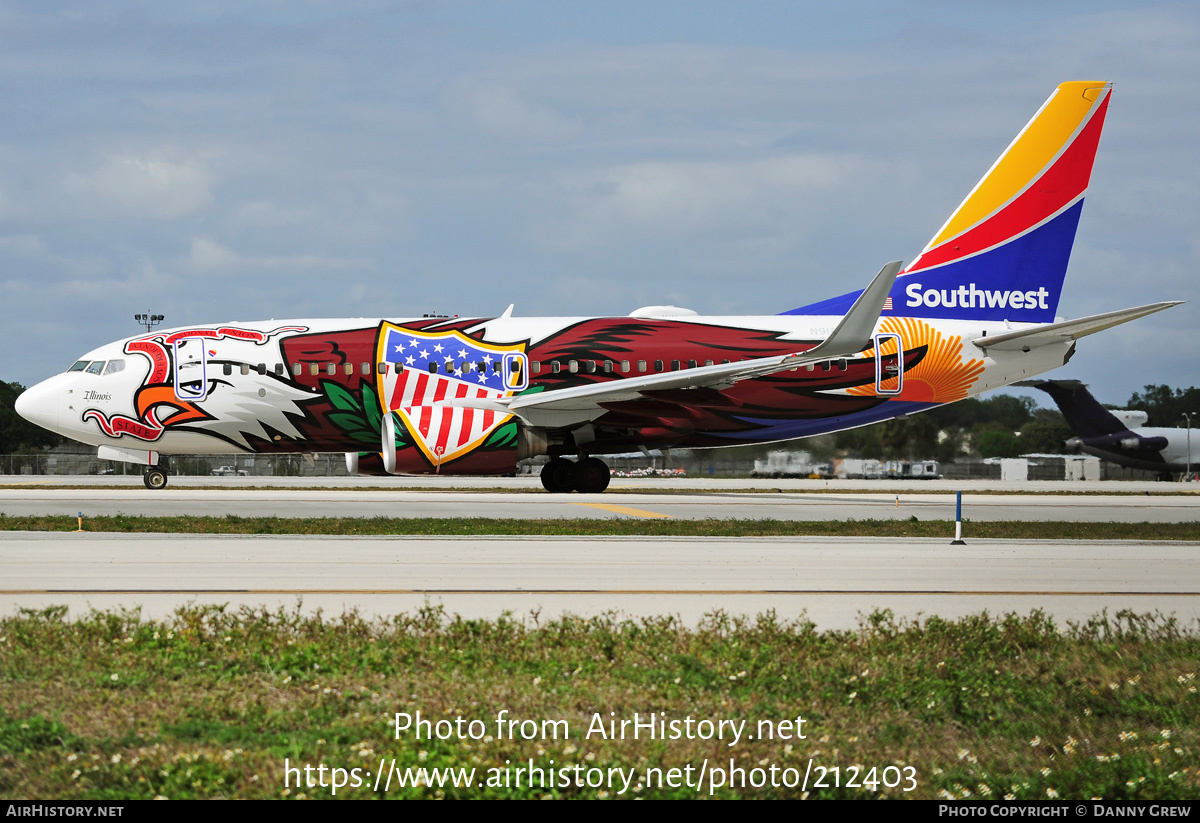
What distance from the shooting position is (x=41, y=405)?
28.2m

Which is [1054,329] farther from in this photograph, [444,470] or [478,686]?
[478,686]

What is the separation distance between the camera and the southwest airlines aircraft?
1083 inches

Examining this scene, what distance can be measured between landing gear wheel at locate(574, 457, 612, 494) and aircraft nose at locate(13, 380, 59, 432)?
13660mm

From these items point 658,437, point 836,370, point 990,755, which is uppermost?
point 836,370

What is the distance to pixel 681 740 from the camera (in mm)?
5570

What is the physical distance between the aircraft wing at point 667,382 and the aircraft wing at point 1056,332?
463 centimetres

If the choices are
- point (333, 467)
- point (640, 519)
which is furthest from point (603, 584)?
point (333, 467)

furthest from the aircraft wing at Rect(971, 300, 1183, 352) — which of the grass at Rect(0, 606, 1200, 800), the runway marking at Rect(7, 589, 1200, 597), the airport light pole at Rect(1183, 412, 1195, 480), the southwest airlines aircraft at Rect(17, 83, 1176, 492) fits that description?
the airport light pole at Rect(1183, 412, 1195, 480)

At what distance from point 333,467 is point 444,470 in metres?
35.4

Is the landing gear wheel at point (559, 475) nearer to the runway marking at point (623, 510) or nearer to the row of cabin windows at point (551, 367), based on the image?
the row of cabin windows at point (551, 367)

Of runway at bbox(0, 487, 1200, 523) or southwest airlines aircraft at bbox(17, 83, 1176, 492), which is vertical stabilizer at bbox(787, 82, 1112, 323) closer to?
southwest airlines aircraft at bbox(17, 83, 1176, 492)

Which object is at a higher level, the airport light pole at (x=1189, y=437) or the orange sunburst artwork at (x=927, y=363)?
the orange sunburst artwork at (x=927, y=363)

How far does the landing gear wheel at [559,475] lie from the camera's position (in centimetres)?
2860

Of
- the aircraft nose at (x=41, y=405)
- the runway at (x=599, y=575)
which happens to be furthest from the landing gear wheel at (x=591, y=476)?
the aircraft nose at (x=41, y=405)
